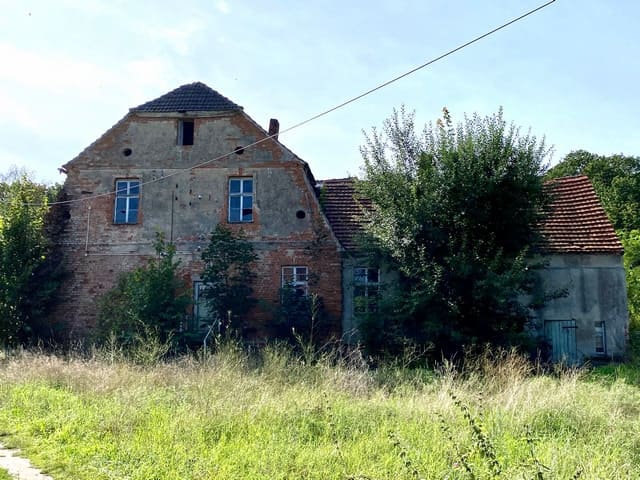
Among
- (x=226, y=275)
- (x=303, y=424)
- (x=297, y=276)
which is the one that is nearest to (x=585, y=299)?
(x=297, y=276)

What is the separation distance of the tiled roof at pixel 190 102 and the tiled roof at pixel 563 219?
4483mm

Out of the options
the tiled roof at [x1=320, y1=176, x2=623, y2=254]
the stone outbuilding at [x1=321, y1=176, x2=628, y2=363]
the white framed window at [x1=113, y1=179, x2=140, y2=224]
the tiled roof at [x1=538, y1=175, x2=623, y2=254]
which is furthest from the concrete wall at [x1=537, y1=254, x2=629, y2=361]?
the white framed window at [x1=113, y1=179, x2=140, y2=224]

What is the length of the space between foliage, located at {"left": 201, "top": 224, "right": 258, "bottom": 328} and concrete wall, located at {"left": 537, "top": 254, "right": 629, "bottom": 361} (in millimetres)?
8807

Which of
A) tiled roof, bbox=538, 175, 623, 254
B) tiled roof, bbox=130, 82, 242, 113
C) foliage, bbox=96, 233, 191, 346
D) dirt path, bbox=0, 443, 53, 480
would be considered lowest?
dirt path, bbox=0, 443, 53, 480

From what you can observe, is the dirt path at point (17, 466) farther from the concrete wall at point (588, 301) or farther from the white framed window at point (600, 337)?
the white framed window at point (600, 337)

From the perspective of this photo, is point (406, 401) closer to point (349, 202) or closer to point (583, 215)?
point (349, 202)

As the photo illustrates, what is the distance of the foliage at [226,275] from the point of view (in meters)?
16.0

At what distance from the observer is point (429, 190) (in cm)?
1473

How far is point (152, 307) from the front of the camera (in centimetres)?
1509

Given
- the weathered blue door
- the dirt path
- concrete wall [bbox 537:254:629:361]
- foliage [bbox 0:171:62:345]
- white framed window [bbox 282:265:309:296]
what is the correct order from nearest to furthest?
1. the dirt path
2. foliage [bbox 0:171:62:345]
3. the weathered blue door
4. concrete wall [bbox 537:254:629:361]
5. white framed window [bbox 282:265:309:296]

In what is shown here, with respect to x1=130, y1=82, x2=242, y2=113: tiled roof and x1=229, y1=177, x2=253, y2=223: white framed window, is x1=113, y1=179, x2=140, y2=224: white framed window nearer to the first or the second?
x1=130, y1=82, x2=242, y2=113: tiled roof

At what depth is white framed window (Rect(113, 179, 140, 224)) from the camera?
60.1 ft

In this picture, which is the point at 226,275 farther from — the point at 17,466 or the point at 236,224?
the point at 17,466

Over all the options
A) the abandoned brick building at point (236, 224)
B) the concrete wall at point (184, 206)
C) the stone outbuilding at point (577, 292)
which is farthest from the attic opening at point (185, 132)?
the stone outbuilding at point (577, 292)
